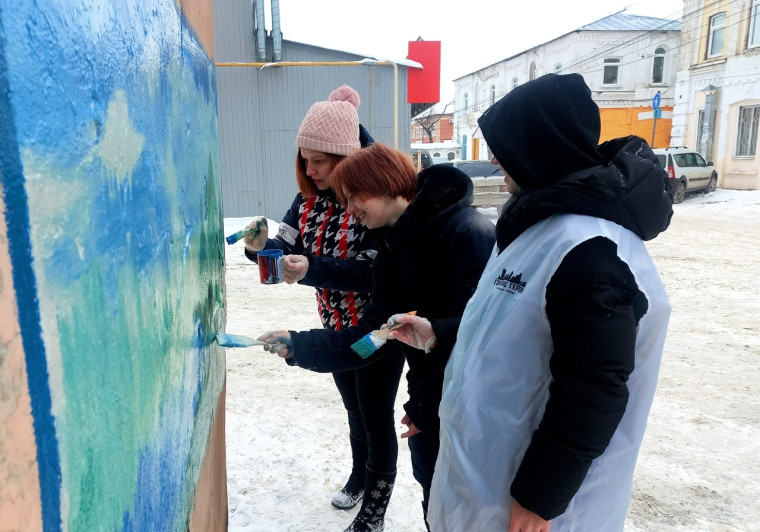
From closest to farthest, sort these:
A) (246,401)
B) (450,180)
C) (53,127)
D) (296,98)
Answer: (53,127)
(450,180)
(246,401)
(296,98)

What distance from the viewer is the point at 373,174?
1807 mm

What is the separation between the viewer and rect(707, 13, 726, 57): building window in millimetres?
19281

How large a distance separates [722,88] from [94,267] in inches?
865

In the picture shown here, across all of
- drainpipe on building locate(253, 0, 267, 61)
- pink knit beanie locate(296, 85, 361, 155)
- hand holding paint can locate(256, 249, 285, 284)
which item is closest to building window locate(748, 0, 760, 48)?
drainpipe on building locate(253, 0, 267, 61)

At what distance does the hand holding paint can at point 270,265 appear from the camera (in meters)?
1.93

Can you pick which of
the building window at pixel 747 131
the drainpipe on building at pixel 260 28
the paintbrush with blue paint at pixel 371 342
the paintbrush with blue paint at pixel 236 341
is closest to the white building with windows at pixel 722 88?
the building window at pixel 747 131

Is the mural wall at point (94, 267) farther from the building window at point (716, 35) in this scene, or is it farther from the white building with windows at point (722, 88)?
the building window at point (716, 35)

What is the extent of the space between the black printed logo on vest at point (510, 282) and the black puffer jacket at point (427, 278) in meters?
0.39

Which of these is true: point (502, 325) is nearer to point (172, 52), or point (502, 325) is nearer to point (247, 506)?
point (172, 52)

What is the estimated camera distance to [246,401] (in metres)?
3.61

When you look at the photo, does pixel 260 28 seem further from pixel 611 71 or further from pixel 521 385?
pixel 611 71

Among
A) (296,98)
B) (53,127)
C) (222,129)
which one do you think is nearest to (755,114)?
(296,98)

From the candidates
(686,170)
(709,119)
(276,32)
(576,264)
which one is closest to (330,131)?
(576,264)

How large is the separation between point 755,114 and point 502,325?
2047 centimetres
